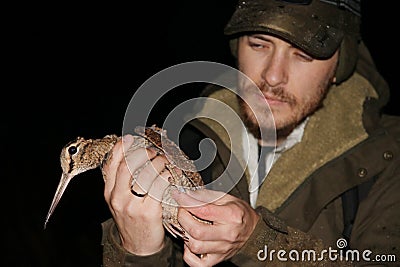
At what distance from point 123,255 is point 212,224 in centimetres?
49

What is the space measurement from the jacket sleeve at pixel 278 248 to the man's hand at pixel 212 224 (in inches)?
2.6

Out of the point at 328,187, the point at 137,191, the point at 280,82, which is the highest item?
the point at 280,82

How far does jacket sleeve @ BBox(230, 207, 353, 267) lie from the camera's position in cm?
261

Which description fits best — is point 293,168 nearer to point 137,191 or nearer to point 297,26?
point 297,26

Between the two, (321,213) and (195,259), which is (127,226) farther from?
(321,213)

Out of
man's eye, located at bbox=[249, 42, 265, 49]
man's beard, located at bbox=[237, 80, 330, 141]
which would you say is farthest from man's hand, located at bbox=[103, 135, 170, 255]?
man's eye, located at bbox=[249, 42, 265, 49]

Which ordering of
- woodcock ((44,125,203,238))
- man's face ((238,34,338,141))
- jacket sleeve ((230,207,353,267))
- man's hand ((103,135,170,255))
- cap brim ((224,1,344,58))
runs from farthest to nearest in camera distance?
1. man's face ((238,34,338,141))
2. cap brim ((224,1,344,58))
3. jacket sleeve ((230,207,353,267))
4. woodcock ((44,125,203,238))
5. man's hand ((103,135,170,255))

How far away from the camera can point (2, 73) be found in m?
11.3

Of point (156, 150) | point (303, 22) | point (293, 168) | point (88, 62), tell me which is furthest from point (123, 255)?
point (88, 62)

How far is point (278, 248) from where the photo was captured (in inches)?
105

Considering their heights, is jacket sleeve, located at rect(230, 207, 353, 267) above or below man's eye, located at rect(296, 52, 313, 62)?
below

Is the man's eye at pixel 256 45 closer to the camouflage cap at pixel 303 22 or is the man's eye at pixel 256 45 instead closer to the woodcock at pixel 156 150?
the camouflage cap at pixel 303 22

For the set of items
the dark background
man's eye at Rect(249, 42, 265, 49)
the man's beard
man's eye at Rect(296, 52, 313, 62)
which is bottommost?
the dark background

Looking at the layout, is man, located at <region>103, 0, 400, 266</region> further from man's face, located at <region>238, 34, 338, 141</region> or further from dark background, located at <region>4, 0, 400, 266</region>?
dark background, located at <region>4, 0, 400, 266</region>
